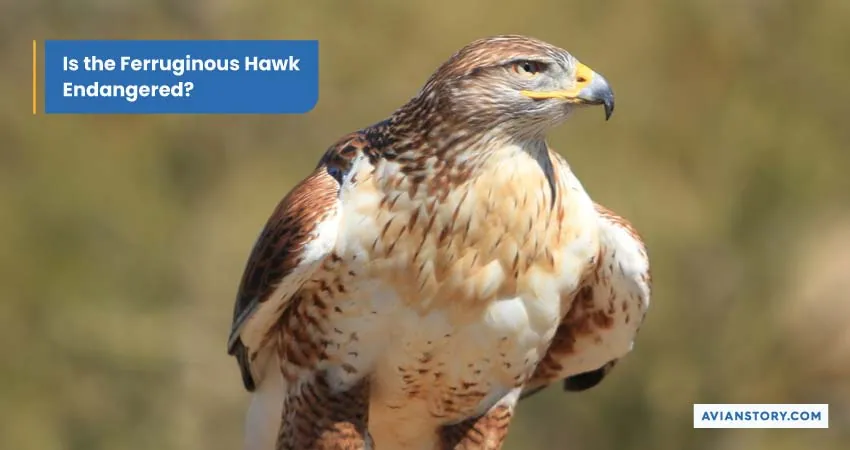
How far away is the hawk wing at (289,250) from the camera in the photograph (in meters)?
Answer: 3.74

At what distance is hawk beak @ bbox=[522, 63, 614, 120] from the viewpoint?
359 centimetres

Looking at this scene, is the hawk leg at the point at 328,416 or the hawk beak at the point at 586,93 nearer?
the hawk beak at the point at 586,93

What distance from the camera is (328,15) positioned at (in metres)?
8.03

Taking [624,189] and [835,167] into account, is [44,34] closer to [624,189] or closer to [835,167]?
[624,189]

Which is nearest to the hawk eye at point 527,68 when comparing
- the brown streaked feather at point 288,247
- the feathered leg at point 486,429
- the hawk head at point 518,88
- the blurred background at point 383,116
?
the hawk head at point 518,88

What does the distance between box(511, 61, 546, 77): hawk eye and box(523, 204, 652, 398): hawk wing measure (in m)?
0.55

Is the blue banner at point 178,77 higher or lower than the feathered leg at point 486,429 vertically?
higher

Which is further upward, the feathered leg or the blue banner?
the blue banner

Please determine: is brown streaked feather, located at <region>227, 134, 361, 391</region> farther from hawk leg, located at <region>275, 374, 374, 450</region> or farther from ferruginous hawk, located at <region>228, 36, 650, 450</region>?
hawk leg, located at <region>275, 374, 374, 450</region>

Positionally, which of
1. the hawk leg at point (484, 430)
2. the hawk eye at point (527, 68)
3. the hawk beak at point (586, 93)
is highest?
the hawk eye at point (527, 68)

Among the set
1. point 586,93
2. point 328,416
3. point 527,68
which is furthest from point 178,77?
point 586,93

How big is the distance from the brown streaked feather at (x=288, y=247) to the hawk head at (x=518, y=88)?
35 centimetres

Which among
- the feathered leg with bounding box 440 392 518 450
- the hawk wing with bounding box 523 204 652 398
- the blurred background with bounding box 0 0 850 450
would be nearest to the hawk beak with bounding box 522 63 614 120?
the hawk wing with bounding box 523 204 652 398

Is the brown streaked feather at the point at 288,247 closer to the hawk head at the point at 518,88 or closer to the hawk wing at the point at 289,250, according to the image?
the hawk wing at the point at 289,250
